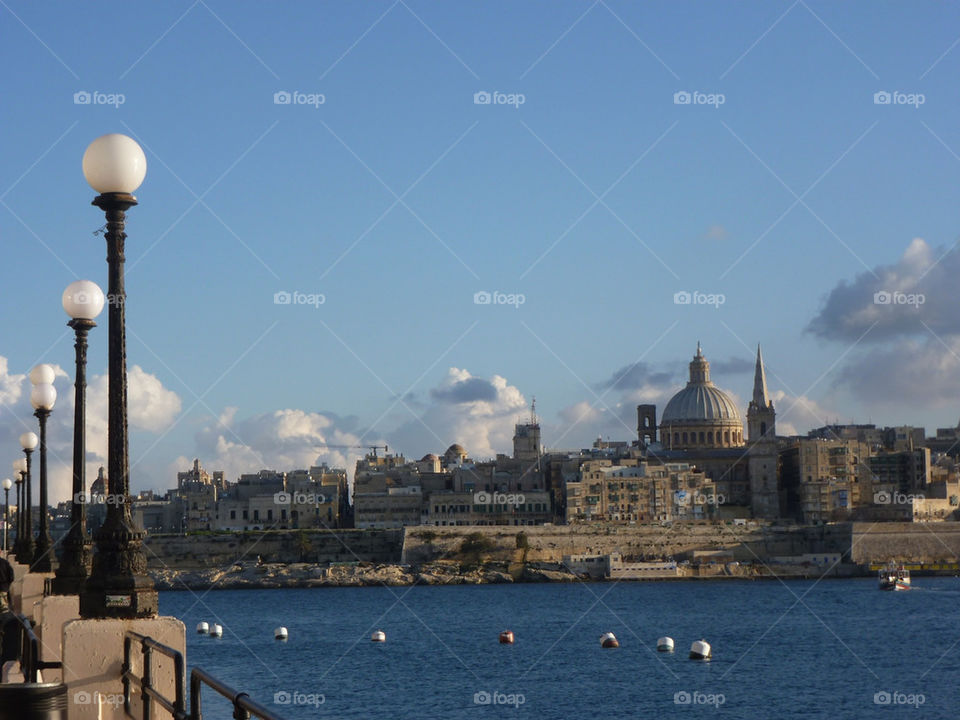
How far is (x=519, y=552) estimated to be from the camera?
8625 cm

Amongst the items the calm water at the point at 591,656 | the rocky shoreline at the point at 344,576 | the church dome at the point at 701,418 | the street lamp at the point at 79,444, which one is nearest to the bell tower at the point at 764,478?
the church dome at the point at 701,418

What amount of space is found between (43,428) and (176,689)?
8118 mm

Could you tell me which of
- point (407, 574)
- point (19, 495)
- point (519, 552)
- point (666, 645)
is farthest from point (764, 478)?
point (19, 495)

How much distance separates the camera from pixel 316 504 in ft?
336

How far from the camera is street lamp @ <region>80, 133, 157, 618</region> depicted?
7621 mm

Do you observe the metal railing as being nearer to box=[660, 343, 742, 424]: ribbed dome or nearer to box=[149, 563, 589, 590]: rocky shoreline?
box=[149, 563, 589, 590]: rocky shoreline

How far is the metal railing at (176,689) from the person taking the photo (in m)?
4.75

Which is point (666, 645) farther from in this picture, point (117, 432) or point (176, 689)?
point (176, 689)

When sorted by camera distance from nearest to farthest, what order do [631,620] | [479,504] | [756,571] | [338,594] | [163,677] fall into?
[163,677] → [631,620] → [338,594] → [756,571] → [479,504]

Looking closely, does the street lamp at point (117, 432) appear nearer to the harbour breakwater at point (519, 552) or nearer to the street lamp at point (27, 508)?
the street lamp at point (27, 508)

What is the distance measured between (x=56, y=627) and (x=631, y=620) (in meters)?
44.1

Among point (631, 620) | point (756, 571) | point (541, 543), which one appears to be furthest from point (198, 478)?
point (631, 620)

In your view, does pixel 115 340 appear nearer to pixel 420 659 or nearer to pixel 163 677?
pixel 163 677

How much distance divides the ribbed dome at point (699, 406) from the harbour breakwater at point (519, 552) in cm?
2805
